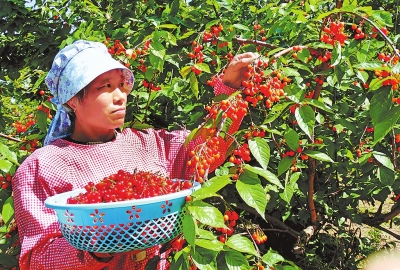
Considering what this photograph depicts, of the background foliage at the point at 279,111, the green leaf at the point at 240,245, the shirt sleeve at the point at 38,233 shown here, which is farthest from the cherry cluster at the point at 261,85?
the shirt sleeve at the point at 38,233

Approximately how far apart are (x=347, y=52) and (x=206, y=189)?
1070mm

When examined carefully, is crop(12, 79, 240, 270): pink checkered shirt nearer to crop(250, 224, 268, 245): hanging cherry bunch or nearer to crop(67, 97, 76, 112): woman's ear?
crop(67, 97, 76, 112): woman's ear

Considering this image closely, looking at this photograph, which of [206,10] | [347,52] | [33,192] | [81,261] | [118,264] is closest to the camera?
[81,261]

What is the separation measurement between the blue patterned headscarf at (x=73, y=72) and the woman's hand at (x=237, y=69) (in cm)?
42

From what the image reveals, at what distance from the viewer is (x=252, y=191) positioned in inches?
56.7

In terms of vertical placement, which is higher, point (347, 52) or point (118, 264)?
point (347, 52)

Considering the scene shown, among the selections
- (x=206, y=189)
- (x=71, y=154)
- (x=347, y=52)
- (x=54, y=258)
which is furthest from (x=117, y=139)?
(x=347, y=52)

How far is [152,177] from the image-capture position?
156cm

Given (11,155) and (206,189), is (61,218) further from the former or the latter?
(11,155)

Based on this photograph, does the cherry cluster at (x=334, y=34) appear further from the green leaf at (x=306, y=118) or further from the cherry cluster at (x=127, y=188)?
the cherry cluster at (x=127, y=188)

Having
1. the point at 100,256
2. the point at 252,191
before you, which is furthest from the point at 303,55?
the point at 100,256

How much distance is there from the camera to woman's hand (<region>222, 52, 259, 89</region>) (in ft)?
6.09

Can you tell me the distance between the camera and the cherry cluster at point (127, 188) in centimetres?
140

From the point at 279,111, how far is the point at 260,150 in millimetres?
324
